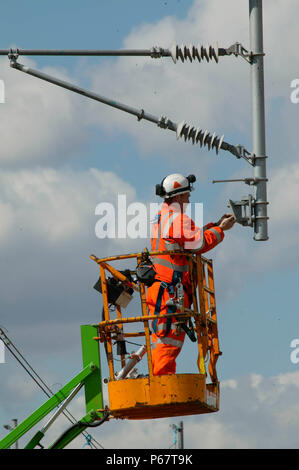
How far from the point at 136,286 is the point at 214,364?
163 centimetres

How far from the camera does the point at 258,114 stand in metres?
18.2

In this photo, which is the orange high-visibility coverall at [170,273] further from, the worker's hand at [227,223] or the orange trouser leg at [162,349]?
the worker's hand at [227,223]

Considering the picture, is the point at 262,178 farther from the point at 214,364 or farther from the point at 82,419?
the point at 82,419

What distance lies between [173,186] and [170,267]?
3.94 feet

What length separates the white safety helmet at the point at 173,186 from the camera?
61.1ft

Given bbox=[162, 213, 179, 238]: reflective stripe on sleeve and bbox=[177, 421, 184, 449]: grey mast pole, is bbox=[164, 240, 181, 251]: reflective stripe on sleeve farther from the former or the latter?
bbox=[177, 421, 184, 449]: grey mast pole

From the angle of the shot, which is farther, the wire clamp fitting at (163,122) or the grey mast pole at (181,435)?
the grey mast pole at (181,435)

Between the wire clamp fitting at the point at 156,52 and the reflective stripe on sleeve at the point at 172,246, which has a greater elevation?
the wire clamp fitting at the point at 156,52

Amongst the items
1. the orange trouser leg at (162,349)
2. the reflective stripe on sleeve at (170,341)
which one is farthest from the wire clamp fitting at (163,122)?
the reflective stripe on sleeve at (170,341)

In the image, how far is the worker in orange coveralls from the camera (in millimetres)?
18047

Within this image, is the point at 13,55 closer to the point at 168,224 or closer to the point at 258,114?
the point at 168,224

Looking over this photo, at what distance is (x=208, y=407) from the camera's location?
59.5 feet

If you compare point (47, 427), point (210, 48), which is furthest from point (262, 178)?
point (47, 427)
